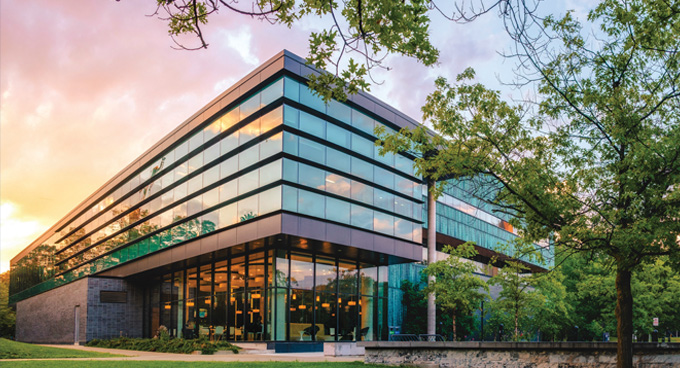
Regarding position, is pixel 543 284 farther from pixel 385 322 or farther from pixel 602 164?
pixel 602 164

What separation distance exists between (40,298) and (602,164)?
201 feet

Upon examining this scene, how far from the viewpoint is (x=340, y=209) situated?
97.8 feet

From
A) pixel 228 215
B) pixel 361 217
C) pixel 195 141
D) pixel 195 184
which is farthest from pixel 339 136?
pixel 195 141

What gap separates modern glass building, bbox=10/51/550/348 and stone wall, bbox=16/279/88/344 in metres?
0.42

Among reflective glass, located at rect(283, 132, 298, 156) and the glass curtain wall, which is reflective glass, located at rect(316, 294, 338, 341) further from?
reflective glass, located at rect(283, 132, 298, 156)

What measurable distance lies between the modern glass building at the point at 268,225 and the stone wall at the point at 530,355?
37.1 feet

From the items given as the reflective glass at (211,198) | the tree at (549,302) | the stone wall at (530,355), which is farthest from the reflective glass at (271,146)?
the tree at (549,302)

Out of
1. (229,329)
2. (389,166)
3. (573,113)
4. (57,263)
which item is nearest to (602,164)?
(573,113)

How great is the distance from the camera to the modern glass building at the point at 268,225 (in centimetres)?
2831

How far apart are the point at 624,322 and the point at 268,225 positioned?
56.1ft

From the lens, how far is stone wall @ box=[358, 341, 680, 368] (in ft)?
49.6

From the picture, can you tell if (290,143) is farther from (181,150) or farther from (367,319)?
(367,319)

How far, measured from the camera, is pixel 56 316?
4978cm

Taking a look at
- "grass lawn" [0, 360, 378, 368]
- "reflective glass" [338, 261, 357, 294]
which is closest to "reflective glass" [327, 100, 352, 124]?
"reflective glass" [338, 261, 357, 294]
